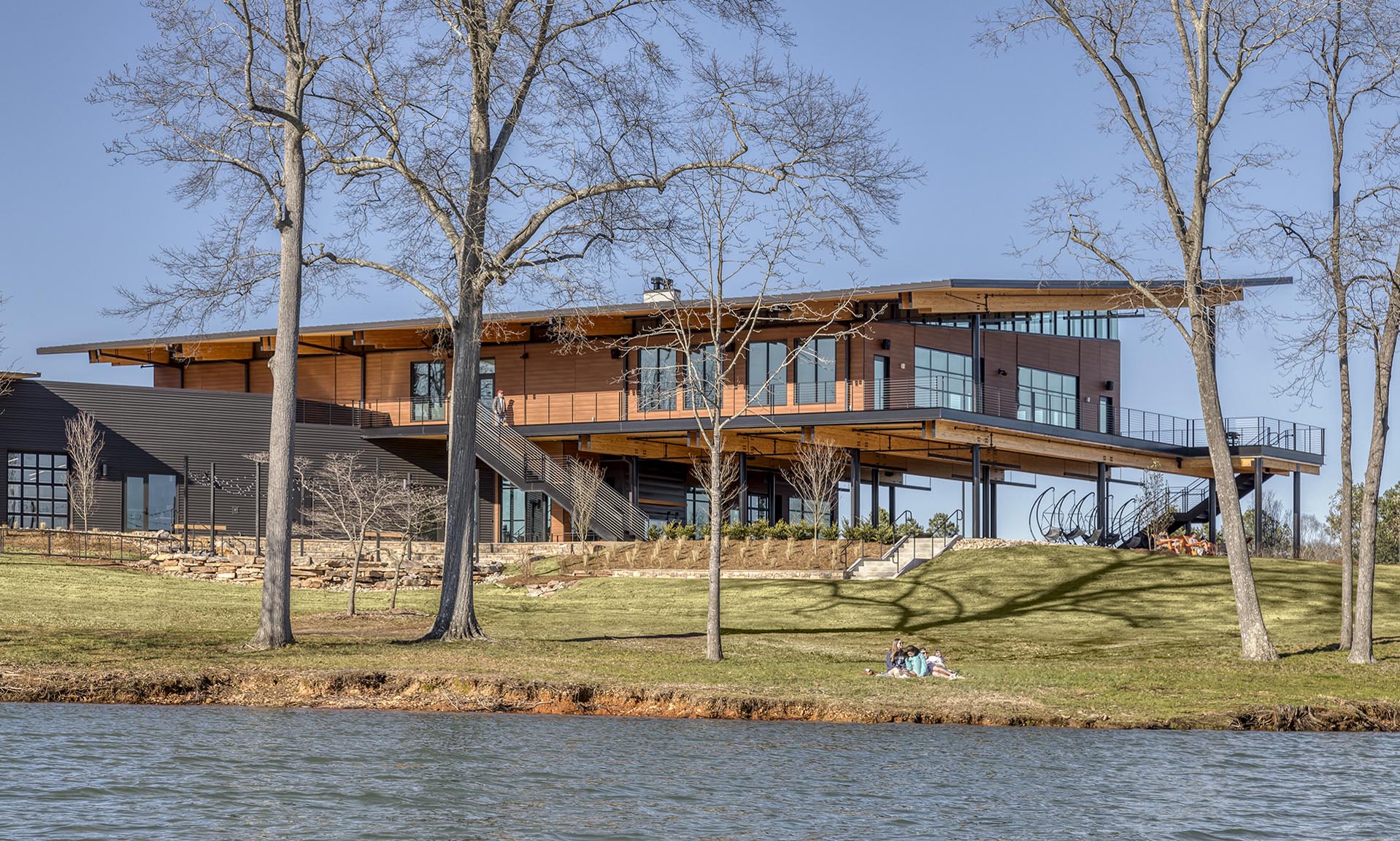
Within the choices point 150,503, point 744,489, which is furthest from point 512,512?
point 150,503

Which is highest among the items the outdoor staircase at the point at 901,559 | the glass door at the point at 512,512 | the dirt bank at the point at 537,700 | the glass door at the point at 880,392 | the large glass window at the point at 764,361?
the large glass window at the point at 764,361

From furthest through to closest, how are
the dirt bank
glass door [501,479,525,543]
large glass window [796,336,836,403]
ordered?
glass door [501,479,525,543] < large glass window [796,336,836,403] < the dirt bank

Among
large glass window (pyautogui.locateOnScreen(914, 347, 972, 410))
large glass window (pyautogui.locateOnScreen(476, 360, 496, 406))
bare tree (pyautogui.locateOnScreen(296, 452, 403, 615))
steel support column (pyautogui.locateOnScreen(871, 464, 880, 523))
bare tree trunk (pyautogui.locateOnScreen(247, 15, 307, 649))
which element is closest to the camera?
bare tree trunk (pyautogui.locateOnScreen(247, 15, 307, 649))

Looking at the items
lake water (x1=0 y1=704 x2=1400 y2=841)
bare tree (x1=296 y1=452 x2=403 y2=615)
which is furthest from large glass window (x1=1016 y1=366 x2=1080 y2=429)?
lake water (x1=0 y1=704 x2=1400 y2=841)

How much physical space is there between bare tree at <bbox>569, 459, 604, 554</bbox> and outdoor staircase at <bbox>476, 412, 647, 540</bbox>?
6 cm

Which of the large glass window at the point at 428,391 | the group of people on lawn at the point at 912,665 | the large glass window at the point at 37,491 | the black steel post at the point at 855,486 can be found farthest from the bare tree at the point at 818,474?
the large glass window at the point at 37,491

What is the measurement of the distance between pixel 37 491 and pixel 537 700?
106 ft

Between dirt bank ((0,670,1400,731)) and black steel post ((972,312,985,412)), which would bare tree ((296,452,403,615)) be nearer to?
dirt bank ((0,670,1400,731))

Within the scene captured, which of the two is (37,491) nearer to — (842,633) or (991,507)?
(842,633)

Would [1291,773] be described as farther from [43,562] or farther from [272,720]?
[43,562]

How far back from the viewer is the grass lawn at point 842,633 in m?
18.2

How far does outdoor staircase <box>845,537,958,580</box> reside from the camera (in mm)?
36219

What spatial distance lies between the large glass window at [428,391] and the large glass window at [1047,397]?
19047 millimetres

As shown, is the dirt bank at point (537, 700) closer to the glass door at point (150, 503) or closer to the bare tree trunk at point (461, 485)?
the bare tree trunk at point (461, 485)
